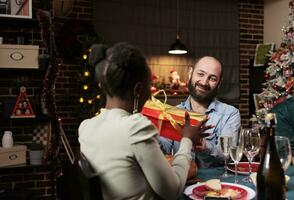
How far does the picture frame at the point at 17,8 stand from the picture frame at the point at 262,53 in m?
3.53

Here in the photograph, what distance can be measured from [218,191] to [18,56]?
261 centimetres

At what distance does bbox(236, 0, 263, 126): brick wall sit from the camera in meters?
5.71

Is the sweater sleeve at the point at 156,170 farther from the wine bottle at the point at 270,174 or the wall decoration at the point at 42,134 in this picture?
the wall decoration at the point at 42,134

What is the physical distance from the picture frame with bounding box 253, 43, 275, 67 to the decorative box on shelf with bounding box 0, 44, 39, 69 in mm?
3472

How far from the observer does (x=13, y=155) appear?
11.0 ft

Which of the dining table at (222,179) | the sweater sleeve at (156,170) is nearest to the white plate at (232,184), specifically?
the dining table at (222,179)

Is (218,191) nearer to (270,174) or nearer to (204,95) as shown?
(270,174)

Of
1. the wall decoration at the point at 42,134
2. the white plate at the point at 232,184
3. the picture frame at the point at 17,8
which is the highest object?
the picture frame at the point at 17,8

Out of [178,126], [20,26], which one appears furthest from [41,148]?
[178,126]

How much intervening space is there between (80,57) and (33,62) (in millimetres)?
941

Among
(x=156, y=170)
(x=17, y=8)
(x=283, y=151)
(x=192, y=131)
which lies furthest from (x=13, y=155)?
(x=283, y=151)

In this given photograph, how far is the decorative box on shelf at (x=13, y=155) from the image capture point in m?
3.28

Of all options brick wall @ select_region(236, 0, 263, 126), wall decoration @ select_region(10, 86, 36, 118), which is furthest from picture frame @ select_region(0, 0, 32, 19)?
brick wall @ select_region(236, 0, 263, 126)

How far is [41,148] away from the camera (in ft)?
11.6
